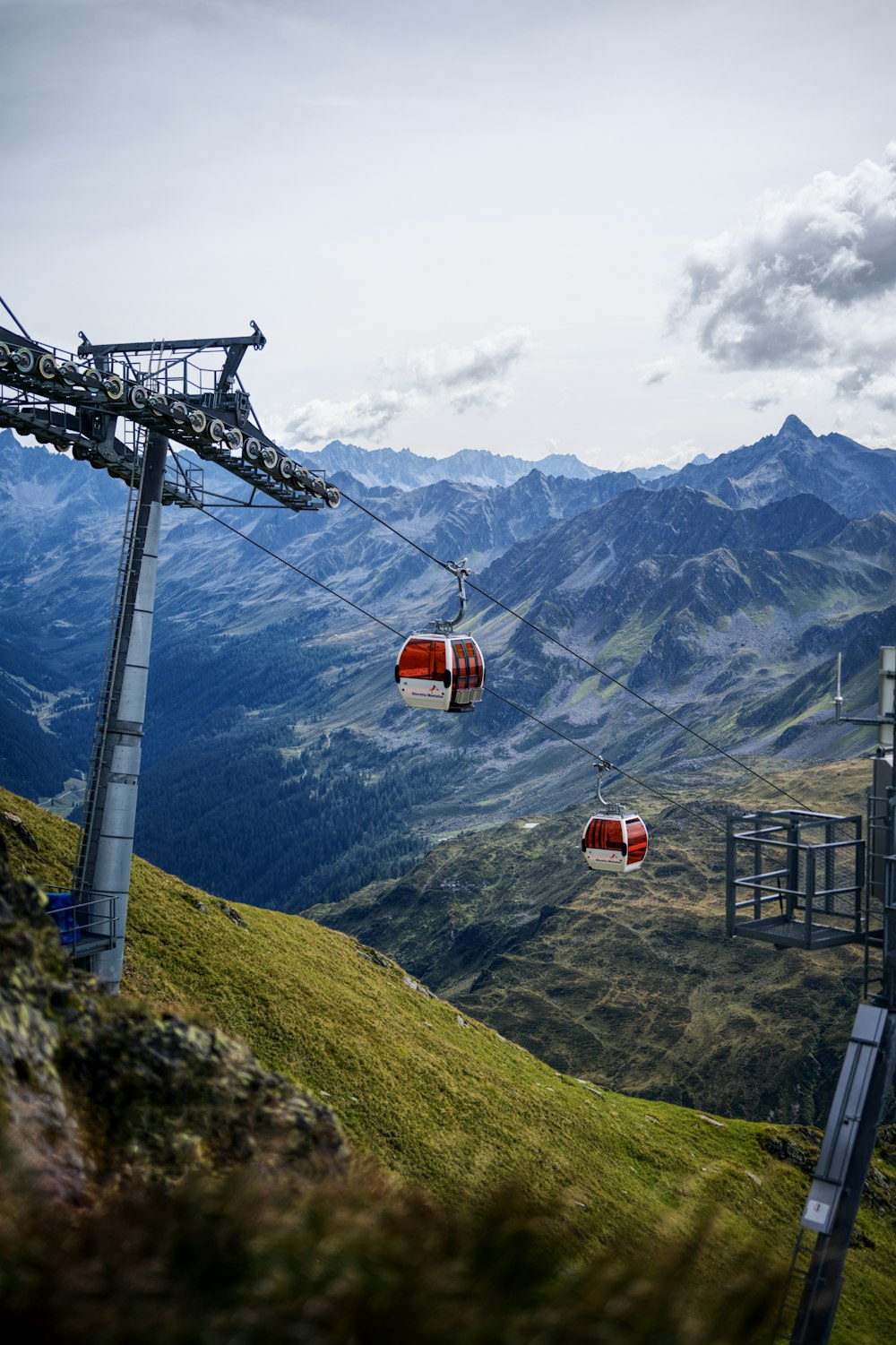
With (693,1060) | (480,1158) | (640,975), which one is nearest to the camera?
(480,1158)

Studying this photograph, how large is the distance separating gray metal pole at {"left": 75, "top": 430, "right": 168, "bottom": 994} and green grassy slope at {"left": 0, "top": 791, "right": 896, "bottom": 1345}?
128 inches

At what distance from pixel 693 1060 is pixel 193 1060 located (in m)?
154

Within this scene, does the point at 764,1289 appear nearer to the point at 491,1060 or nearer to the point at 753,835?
the point at 753,835

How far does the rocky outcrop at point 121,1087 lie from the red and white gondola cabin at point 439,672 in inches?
665

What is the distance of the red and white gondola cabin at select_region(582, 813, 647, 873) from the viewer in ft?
130

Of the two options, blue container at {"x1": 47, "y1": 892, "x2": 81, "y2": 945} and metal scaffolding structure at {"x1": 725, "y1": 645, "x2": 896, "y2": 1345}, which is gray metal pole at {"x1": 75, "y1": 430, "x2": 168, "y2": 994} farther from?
metal scaffolding structure at {"x1": 725, "y1": 645, "x2": 896, "y2": 1345}

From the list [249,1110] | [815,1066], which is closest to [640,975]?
[815,1066]

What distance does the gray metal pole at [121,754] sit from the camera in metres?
23.7

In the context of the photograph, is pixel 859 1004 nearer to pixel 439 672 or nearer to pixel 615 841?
pixel 439 672

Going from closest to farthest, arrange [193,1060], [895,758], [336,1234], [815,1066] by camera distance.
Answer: [336,1234] → [193,1060] → [895,758] → [815,1066]

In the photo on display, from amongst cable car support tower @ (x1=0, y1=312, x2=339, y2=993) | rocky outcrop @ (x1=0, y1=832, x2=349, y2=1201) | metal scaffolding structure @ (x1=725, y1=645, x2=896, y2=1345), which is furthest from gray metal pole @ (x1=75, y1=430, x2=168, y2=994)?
metal scaffolding structure @ (x1=725, y1=645, x2=896, y2=1345)

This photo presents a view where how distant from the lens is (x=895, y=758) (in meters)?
25.4

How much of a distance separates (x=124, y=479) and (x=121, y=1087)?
17655 mm

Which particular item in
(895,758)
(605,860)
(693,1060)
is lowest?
(693,1060)
